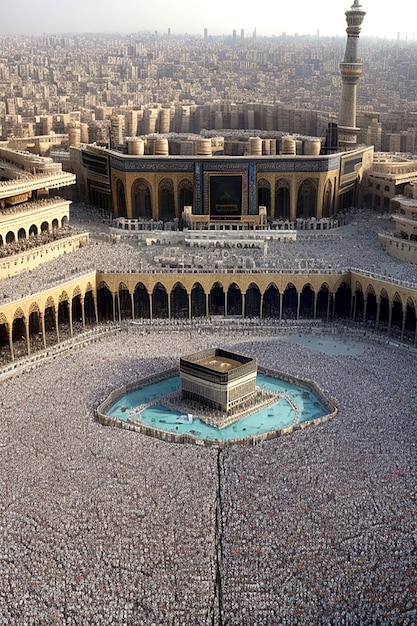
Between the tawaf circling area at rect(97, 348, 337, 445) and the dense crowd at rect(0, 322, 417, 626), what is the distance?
24.2 inches

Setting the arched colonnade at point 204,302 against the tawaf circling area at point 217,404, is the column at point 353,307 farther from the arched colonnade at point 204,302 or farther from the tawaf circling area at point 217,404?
the tawaf circling area at point 217,404

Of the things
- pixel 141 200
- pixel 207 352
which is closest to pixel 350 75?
pixel 141 200

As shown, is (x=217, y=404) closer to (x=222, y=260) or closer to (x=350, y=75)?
(x=222, y=260)

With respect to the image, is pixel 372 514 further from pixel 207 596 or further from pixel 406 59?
pixel 406 59

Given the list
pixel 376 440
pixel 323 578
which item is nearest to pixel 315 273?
pixel 376 440

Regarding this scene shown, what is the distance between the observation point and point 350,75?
132 ft

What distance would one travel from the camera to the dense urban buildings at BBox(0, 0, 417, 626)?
13.0 m

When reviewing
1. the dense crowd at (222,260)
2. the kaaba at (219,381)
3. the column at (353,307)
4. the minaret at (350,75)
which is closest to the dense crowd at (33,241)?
the dense crowd at (222,260)

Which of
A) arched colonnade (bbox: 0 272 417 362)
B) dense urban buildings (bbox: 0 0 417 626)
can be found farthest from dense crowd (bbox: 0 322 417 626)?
arched colonnade (bbox: 0 272 417 362)

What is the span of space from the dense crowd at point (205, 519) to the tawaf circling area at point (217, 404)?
0.61 m

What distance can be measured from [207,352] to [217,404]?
1887 millimetres

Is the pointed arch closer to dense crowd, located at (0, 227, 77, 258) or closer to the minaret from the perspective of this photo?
dense crowd, located at (0, 227, 77, 258)

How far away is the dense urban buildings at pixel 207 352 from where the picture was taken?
13023mm

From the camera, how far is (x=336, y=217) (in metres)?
35.4
